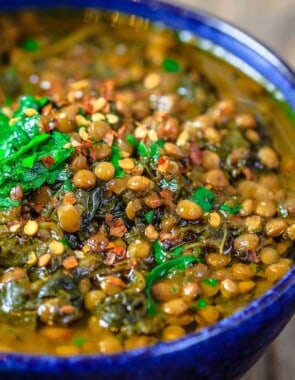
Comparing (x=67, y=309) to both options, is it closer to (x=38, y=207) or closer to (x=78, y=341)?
(x=78, y=341)

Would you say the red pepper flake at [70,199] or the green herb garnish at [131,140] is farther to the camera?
the green herb garnish at [131,140]

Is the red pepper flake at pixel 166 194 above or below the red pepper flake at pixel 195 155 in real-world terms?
below

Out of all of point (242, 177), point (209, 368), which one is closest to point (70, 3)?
point (242, 177)

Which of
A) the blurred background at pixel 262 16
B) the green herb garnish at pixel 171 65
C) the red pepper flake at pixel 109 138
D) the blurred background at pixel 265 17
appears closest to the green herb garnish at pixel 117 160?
the red pepper flake at pixel 109 138

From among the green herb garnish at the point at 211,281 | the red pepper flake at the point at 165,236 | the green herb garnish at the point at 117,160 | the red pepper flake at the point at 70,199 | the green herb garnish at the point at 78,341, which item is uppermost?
the green herb garnish at the point at 117,160

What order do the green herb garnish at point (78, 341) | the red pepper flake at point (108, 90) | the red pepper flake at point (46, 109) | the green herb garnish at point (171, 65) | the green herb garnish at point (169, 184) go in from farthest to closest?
the green herb garnish at point (171, 65)
the red pepper flake at point (108, 90)
the red pepper flake at point (46, 109)
the green herb garnish at point (169, 184)
the green herb garnish at point (78, 341)

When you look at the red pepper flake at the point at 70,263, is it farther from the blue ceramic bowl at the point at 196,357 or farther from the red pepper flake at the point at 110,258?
the blue ceramic bowl at the point at 196,357

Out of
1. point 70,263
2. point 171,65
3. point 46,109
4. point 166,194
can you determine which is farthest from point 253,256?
point 171,65

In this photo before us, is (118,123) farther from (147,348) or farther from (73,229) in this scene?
(147,348)
